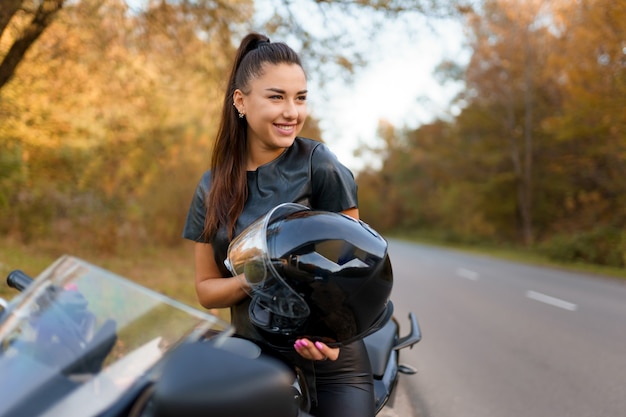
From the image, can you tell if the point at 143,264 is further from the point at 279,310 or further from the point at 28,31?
the point at 279,310

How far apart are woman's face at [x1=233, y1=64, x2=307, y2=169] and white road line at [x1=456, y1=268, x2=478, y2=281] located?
12.1 m

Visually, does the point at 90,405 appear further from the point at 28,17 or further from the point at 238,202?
the point at 28,17

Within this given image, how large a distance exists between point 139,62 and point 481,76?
20.9 m

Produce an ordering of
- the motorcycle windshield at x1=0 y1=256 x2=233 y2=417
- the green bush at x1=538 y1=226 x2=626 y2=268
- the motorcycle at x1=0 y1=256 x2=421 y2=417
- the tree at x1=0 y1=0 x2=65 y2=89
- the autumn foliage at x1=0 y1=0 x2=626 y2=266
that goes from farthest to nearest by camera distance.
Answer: the green bush at x1=538 y1=226 x2=626 y2=268 → the autumn foliage at x1=0 y1=0 x2=626 y2=266 → the tree at x1=0 y1=0 x2=65 y2=89 → the motorcycle windshield at x1=0 y1=256 x2=233 y2=417 → the motorcycle at x1=0 y1=256 x2=421 y2=417

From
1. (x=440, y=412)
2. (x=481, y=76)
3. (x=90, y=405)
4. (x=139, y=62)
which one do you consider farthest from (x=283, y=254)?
(x=481, y=76)

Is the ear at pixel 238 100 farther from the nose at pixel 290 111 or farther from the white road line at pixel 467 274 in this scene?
the white road line at pixel 467 274

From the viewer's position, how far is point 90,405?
1.26 meters

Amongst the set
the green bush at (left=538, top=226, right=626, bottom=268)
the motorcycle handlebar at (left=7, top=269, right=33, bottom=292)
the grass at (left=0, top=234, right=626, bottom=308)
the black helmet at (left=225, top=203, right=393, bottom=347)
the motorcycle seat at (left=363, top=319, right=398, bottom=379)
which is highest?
the black helmet at (left=225, top=203, right=393, bottom=347)

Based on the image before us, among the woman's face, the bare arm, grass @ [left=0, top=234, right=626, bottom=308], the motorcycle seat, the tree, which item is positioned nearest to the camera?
the bare arm

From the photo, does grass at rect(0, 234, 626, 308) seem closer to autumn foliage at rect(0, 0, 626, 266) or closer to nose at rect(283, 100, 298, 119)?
autumn foliage at rect(0, 0, 626, 266)

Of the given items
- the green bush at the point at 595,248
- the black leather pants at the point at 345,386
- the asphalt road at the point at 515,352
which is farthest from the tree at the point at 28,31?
the green bush at the point at 595,248

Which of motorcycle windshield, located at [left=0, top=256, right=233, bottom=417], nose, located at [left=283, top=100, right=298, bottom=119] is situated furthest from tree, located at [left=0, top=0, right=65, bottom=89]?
motorcycle windshield, located at [left=0, top=256, right=233, bottom=417]

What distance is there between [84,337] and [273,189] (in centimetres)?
90

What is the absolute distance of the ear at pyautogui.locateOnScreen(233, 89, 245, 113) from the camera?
2256mm
